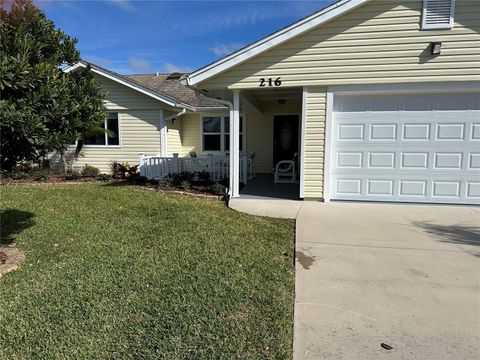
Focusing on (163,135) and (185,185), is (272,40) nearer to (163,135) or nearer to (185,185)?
(185,185)

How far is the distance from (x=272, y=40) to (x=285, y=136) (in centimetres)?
632

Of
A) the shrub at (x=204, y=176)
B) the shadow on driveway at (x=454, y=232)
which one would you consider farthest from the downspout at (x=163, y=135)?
the shadow on driveway at (x=454, y=232)

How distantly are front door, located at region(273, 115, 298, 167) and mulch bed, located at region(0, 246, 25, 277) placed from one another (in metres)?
10.1

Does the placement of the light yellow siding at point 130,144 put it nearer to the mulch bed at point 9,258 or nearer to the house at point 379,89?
the house at point 379,89

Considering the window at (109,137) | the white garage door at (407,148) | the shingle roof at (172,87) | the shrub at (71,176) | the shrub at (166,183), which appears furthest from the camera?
the shingle roof at (172,87)

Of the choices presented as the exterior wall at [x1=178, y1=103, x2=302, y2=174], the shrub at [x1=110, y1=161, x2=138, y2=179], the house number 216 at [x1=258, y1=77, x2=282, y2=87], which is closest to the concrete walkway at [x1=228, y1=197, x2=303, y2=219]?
the house number 216 at [x1=258, y1=77, x2=282, y2=87]

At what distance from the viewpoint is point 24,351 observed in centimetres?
260

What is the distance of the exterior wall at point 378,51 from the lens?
22.5 ft

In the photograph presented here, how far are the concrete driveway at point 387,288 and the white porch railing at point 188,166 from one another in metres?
4.26

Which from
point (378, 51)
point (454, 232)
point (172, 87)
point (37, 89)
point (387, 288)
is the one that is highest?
point (172, 87)

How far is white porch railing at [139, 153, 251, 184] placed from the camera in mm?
10156

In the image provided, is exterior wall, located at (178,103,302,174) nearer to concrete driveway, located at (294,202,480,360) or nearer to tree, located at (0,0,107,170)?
concrete driveway, located at (294,202,480,360)

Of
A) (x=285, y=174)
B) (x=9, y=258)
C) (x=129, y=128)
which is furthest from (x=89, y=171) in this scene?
(x=9, y=258)

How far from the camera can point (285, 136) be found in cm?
1345
